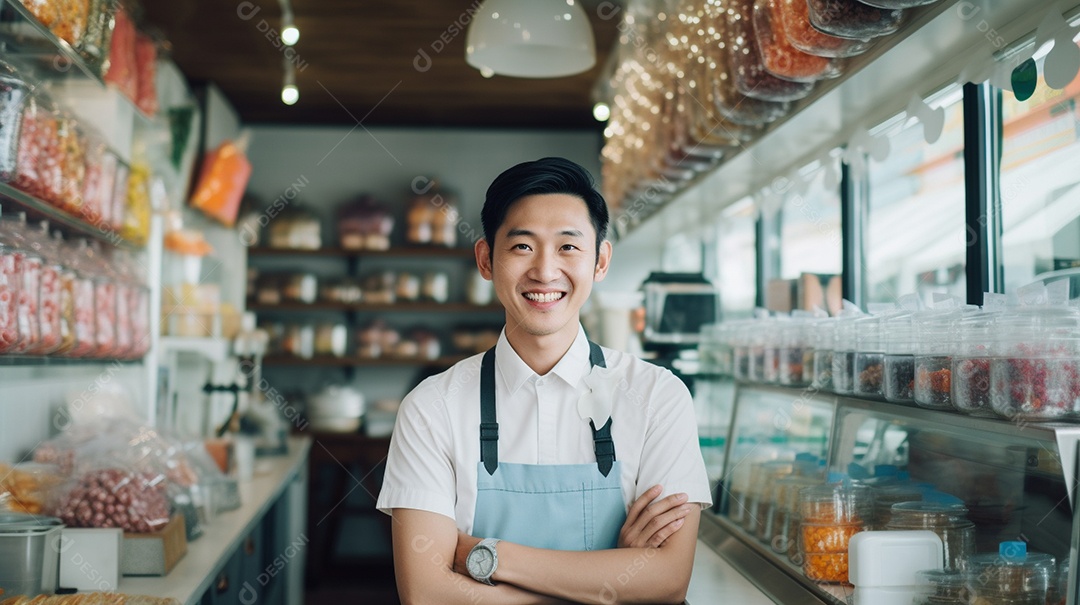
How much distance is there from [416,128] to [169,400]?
9.90 feet

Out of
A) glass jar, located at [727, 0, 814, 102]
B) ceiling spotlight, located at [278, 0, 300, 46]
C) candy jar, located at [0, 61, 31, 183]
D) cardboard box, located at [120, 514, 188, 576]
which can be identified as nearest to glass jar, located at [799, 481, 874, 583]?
glass jar, located at [727, 0, 814, 102]

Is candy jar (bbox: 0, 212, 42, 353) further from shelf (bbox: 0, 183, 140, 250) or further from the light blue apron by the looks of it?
the light blue apron

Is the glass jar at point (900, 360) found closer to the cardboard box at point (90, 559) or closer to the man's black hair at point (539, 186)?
the man's black hair at point (539, 186)

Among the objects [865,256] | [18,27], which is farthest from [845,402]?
[18,27]

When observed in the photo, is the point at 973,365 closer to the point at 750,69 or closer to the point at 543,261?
the point at 543,261

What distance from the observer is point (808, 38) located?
196 cm

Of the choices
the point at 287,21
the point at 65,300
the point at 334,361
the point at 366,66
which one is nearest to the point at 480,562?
the point at 65,300

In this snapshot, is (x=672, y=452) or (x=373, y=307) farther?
(x=373, y=307)

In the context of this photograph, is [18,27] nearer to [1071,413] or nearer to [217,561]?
[217,561]

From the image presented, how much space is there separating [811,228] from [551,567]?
236 centimetres

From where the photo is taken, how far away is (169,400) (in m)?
4.62

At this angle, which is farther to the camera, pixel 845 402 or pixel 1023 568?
pixel 845 402

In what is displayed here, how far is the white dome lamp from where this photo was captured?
116 inches

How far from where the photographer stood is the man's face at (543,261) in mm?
1899
